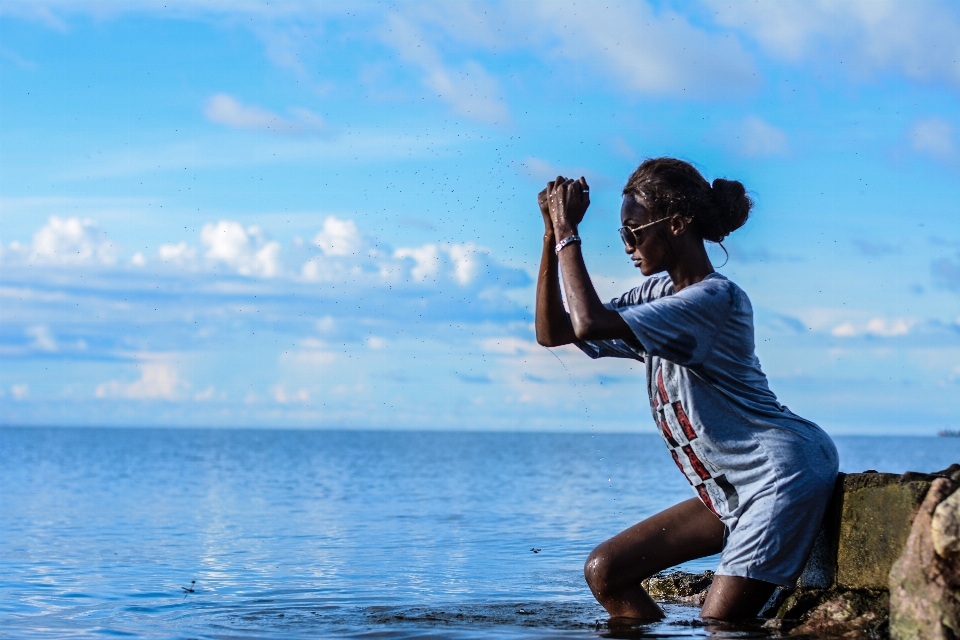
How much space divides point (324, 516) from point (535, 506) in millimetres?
4320

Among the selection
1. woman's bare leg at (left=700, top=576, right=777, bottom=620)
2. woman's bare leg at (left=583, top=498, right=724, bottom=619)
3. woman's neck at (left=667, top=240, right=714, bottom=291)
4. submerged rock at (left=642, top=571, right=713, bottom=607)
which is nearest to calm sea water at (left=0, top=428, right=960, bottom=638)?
woman's bare leg at (left=700, top=576, right=777, bottom=620)

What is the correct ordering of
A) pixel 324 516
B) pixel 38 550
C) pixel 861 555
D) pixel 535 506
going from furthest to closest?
pixel 535 506
pixel 324 516
pixel 38 550
pixel 861 555

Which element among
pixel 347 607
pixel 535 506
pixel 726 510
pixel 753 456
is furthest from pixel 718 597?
pixel 535 506

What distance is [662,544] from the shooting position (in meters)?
4.80

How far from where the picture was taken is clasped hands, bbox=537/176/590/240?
446 cm

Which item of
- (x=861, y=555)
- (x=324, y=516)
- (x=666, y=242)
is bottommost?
(x=324, y=516)

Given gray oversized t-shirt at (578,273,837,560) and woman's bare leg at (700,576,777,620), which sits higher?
gray oversized t-shirt at (578,273,837,560)

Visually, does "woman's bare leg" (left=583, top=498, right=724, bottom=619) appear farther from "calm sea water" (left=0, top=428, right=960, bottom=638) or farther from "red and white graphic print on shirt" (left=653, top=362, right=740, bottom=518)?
"calm sea water" (left=0, top=428, right=960, bottom=638)

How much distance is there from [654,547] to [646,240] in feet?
4.59

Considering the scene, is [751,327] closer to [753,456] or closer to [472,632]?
[753,456]

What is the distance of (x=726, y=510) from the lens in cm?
456

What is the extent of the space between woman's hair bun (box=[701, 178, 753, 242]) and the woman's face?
21 cm

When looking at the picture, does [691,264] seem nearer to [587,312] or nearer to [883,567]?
[587,312]

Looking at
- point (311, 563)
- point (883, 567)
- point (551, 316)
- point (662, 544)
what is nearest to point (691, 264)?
point (551, 316)
